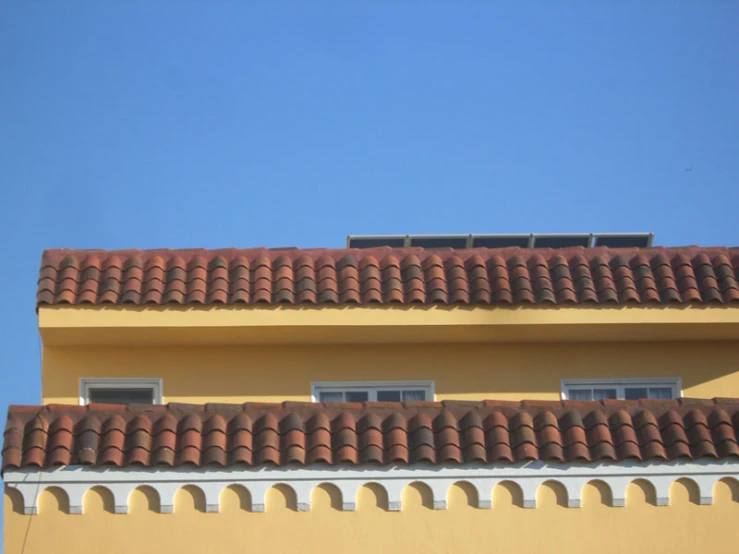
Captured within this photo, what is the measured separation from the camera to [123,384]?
1322 centimetres

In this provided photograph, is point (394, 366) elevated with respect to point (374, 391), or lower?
elevated

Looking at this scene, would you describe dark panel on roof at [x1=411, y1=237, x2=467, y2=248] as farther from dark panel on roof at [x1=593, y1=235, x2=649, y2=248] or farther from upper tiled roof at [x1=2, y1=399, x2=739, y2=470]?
upper tiled roof at [x1=2, y1=399, x2=739, y2=470]

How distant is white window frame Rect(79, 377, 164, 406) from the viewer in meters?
13.1

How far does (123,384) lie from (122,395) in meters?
0.12

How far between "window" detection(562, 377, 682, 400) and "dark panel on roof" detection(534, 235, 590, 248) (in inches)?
117

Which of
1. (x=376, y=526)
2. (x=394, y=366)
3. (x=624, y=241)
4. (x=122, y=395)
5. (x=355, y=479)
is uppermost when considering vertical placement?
(x=624, y=241)

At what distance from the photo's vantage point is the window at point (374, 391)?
13266 millimetres

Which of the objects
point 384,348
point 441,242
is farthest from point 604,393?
point 441,242

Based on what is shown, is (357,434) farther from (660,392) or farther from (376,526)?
(660,392)

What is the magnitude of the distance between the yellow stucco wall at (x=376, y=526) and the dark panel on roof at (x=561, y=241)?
240 inches

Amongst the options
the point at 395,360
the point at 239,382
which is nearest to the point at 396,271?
the point at 395,360

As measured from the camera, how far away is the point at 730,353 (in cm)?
1355

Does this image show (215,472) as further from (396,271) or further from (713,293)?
(713,293)

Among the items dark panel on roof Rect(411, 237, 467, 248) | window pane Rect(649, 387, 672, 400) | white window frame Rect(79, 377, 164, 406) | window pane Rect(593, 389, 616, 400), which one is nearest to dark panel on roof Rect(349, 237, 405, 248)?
dark panel on roof Rect(411, 237, 467, 248)
